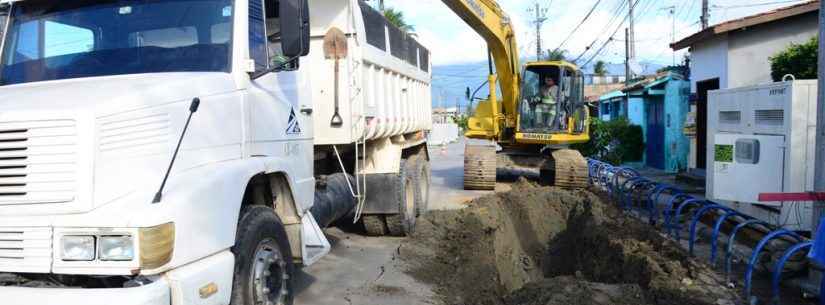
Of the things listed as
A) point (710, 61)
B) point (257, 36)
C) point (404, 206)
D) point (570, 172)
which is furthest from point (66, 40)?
point (710, 61)

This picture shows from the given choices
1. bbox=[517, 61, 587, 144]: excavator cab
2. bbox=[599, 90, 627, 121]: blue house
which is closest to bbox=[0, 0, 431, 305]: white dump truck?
bbox=[517, 61, 587, 144]: excavator cab

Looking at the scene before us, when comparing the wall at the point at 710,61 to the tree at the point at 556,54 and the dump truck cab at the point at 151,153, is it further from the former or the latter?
the tree at the point at 556,54

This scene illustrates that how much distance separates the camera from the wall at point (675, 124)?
1886 cm

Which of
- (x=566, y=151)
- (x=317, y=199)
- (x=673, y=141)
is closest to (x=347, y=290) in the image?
(x=317, y=199)

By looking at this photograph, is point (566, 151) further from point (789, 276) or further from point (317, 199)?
point (317, 199)

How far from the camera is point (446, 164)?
74.5 feet

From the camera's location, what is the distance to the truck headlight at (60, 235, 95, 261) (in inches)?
115

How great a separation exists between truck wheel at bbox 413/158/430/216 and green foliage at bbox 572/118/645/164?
474 inches

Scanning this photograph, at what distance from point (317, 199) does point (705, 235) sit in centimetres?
510

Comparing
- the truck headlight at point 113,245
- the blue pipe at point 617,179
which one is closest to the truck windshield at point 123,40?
the truck headlight at point 113,245

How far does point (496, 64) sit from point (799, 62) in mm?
5824

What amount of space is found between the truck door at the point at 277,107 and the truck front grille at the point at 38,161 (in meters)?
1.31

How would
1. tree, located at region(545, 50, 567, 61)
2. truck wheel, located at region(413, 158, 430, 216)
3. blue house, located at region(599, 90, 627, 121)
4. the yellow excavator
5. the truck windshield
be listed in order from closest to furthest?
the truck windshield → truck wheel, located at region(413, 158, 430, 216) → the yellow excavator → blue house, located at region(599, 90, 627, 121) → tree, located at region(545, 50, 567, 61)

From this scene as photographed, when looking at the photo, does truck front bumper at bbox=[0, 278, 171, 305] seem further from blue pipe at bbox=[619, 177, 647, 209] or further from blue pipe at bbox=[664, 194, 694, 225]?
blue pipe at bbox=[619, 177, 647, 209]
